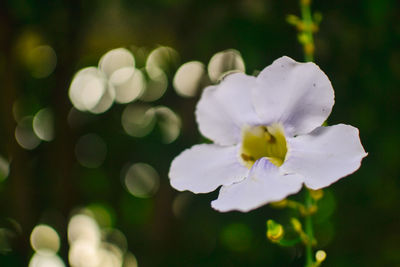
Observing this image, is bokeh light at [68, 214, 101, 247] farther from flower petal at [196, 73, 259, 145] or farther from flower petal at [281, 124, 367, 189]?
flower petal at [281, 124, 367, 189]

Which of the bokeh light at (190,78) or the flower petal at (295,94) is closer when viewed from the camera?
the flower petal at (295,94)

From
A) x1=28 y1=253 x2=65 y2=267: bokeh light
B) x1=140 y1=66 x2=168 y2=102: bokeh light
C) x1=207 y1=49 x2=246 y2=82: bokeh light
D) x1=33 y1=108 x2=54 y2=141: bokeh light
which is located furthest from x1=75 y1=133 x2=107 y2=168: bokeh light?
x1=207 y1=49 x2=246 y2=82: bokeh light

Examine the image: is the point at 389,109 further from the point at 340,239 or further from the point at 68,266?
the point at 68,266

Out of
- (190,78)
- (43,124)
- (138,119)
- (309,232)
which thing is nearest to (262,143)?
(309,232)

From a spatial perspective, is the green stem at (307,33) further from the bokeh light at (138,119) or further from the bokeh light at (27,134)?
the bokeh light at (27,134)

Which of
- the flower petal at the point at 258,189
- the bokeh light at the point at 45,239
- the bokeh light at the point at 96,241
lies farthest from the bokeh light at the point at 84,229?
the flower petal at the point at 258,189

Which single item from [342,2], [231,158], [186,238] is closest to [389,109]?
[342,2]
